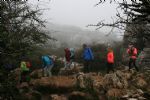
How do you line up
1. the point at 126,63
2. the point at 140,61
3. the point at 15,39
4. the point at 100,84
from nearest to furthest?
the point at 15,39 → the point at 100,84 → the point at 140,61 → the point at 126,63

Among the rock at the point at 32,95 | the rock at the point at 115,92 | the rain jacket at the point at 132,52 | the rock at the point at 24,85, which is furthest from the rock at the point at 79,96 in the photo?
the rain jacket at the point at 132,52

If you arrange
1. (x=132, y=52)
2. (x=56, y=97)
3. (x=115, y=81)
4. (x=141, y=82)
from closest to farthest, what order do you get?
(x=56, y=97)
(x=115, y=81)
(x=141, y=82)
(x=132, y=52)

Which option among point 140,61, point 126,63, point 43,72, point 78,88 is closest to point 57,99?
point 78,88

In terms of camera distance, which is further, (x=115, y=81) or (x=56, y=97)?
(x=115, y=81)

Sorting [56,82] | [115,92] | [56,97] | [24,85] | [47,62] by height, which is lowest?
[56,97]

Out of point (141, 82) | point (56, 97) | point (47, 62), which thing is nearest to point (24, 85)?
point (47, 62)

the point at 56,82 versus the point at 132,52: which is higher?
the point at 132,52

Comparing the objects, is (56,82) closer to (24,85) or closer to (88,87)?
(24,85)

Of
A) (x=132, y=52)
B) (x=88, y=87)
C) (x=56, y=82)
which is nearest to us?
(x=88, y=87)

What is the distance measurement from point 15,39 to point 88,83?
4.14 meters

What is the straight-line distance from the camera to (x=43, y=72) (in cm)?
2077

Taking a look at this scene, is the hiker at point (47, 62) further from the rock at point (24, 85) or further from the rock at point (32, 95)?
the rock at point (32, 95)

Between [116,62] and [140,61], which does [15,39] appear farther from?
[116,62]

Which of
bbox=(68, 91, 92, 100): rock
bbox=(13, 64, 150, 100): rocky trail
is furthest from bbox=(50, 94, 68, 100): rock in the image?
bbox=(68, 91, 92, 100): rock
